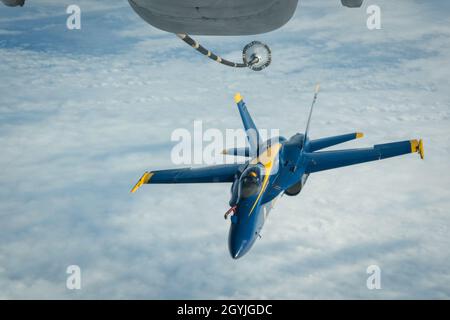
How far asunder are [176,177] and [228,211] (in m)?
4.91

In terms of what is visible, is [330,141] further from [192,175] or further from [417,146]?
[192,175]

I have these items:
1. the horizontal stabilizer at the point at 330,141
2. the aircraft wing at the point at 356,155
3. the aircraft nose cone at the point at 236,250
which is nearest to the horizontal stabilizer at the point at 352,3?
the aircraft nose cone at the point at 236,250

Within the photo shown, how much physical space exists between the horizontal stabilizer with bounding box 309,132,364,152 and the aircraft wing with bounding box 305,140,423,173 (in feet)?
6.42

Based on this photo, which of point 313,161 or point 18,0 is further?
point 313,161

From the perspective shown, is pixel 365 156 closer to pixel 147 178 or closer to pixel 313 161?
pixel 313 161

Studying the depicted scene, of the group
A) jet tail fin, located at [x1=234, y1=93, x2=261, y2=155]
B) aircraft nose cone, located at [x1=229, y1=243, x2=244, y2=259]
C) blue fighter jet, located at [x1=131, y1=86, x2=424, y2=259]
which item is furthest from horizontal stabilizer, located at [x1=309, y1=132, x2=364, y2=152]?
aircraft nose cone, located at [x1=229, y1=243, x2=244, y2=259]

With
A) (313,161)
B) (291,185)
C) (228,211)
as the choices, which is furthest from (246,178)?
(313,161)

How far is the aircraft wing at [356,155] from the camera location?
19.8 metres

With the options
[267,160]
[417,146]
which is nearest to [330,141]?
[417,146]

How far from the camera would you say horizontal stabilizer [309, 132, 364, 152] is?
2280cm

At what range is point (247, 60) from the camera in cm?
674

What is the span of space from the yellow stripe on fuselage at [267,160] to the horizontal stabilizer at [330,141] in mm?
3636

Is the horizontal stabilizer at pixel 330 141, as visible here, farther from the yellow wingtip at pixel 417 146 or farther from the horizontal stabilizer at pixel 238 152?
the horizontal stabilizer at pixel 238 152

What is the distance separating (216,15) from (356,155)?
1848 centimetres
